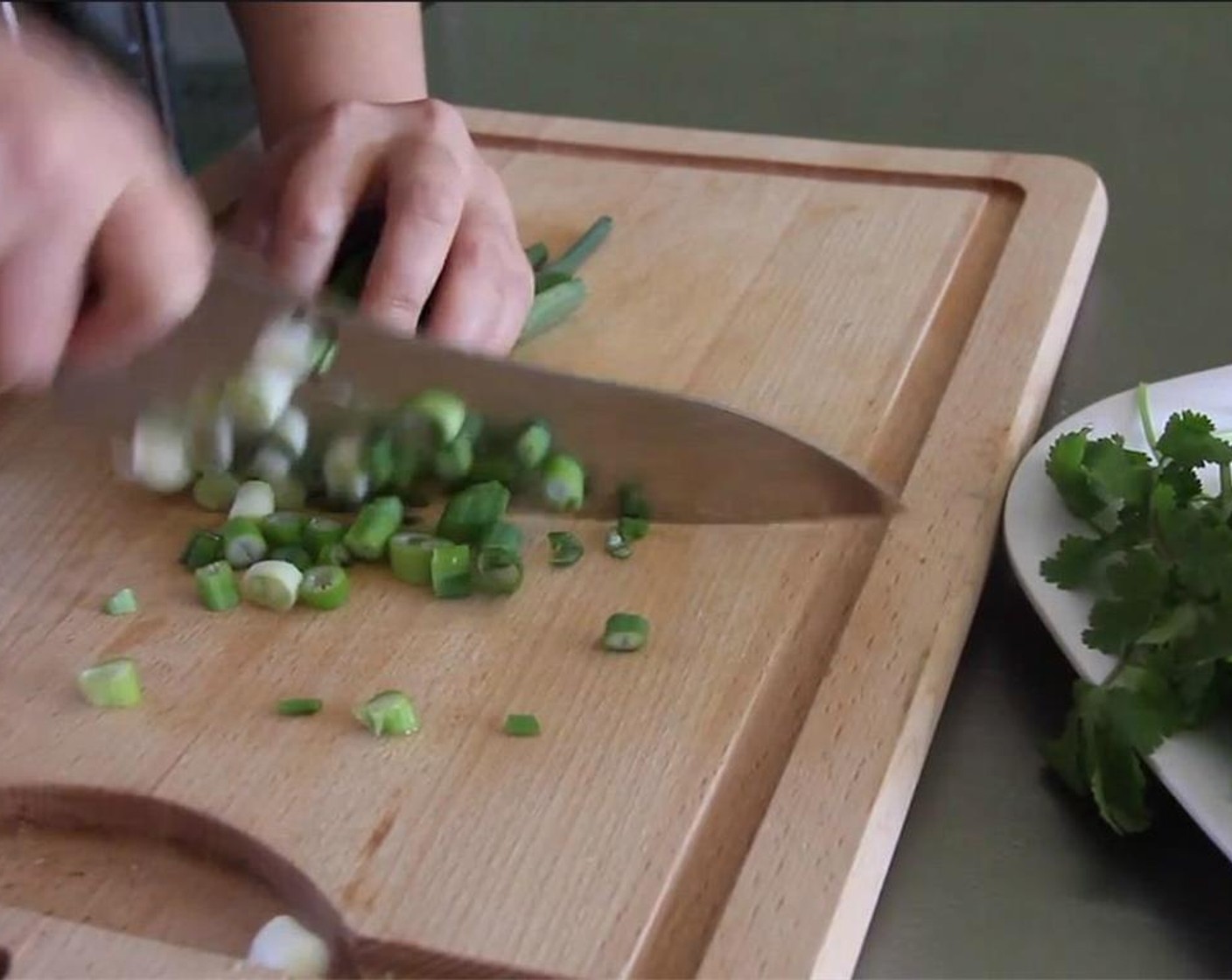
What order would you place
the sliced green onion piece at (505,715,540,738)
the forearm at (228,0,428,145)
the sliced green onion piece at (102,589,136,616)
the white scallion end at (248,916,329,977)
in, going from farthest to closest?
the forearm at (228,0,428,145) → the sliced green onion piece at (102,589,136,616) → the sliced green onion piece at (505,715,540,738) → the white scallion end at (248,916,329,977)

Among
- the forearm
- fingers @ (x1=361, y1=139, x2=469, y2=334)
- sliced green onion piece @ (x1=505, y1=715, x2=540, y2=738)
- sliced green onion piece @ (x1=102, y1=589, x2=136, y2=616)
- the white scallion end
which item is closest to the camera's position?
the white scallion end

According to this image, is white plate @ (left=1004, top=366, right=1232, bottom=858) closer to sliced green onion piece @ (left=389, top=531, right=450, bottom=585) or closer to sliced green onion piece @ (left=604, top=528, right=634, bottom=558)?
sliced green onion piece @ (left=604, top=528, right=634, bottom=558)

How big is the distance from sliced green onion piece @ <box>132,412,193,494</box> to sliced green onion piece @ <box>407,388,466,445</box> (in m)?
0.15

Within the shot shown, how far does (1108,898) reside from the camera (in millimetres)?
828

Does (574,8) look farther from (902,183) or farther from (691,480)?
(691,480)

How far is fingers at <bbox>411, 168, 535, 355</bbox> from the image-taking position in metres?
1.12

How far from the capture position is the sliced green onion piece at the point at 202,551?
102cm

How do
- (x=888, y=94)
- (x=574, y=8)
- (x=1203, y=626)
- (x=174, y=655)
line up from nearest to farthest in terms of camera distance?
1. (x=1203, y=626)
2. (x=174, y=655)
3. (x=888, y=94)
4. (x=574, y=8)

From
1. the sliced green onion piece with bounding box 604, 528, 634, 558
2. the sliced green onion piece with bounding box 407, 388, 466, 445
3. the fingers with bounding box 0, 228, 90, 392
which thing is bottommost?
the sliced green onion piece with bounding box 604, 528, 634, 558

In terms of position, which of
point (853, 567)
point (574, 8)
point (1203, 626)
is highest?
point (1203, 626)

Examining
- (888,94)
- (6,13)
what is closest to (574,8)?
(888,94)

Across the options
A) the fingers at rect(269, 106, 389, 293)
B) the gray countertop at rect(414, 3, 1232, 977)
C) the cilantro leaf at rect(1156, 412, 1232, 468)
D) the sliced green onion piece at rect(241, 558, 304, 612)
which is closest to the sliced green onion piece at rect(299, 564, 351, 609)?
the sliced green onion piece at rect(241, 558, 304, 612)

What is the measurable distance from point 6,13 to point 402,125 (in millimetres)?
317

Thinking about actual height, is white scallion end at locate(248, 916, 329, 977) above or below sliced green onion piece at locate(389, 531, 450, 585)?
below
